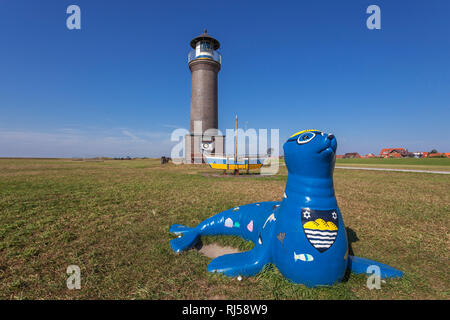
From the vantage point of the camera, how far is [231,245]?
3639 millimetres

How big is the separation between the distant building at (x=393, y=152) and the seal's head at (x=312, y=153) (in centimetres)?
9785

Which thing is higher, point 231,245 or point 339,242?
point 339,242

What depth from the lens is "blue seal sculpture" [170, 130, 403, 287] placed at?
2158mm

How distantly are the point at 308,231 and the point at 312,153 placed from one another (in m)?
0.91

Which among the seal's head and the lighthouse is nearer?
the seal's head

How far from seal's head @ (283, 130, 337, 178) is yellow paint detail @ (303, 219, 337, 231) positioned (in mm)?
537

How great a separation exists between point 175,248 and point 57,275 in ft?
→ 5.40

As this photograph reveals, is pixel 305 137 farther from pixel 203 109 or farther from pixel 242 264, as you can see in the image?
pixel 203 109

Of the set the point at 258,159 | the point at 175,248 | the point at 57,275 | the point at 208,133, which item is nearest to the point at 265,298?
the point at 175,248

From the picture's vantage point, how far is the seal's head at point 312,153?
2176 millimetres

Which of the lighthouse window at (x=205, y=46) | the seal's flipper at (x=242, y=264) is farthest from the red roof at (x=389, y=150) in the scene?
the seal's flipper at (x=242, y=264)

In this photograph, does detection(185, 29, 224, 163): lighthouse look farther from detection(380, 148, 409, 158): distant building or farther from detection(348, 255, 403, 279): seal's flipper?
detection(380, 148, 409, 158): distant building

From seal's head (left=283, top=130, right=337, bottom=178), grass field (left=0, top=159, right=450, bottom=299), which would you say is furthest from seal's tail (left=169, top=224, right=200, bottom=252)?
seal's head (left=283, top=130, right=337, bottom=178)
